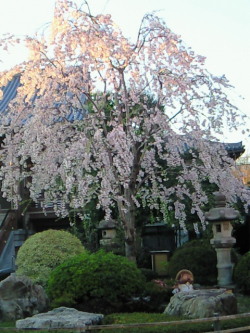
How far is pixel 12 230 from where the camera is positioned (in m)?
19.7

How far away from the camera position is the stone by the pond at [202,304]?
873 cm

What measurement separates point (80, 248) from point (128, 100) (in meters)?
4.27

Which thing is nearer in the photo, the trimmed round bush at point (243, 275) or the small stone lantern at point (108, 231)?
the trimmed round bush at point (243, 275)

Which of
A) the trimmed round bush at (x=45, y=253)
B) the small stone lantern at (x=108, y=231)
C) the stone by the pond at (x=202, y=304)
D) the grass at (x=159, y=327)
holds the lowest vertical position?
the grass at (x=159, y=327)

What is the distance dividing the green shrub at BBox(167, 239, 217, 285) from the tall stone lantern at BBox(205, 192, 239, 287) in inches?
29.5

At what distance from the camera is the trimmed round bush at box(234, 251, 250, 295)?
12.0m

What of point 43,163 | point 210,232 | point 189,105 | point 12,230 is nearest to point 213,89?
point 189,105

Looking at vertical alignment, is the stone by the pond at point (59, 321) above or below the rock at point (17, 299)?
below

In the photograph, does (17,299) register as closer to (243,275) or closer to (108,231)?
(243,275)

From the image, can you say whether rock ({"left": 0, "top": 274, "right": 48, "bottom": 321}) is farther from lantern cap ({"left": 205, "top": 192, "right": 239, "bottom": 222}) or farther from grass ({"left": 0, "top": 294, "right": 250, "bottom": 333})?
lantern cap ({"left": 205, "top": 192, "right": 239, "bottom": 222})

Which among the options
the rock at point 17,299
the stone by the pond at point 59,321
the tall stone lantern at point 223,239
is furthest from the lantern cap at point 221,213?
the stone by the pond at point 59,321

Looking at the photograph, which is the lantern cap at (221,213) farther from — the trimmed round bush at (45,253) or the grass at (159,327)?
the grass at (159,327)

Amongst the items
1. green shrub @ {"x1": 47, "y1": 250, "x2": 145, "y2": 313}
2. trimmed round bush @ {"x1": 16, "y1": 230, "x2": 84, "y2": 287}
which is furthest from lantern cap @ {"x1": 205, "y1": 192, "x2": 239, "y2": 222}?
trimmed round bush @ {"x1": 16, "y1": 230, "x2": 84, "y2": 287}

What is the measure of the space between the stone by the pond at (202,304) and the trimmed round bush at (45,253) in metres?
4.65
